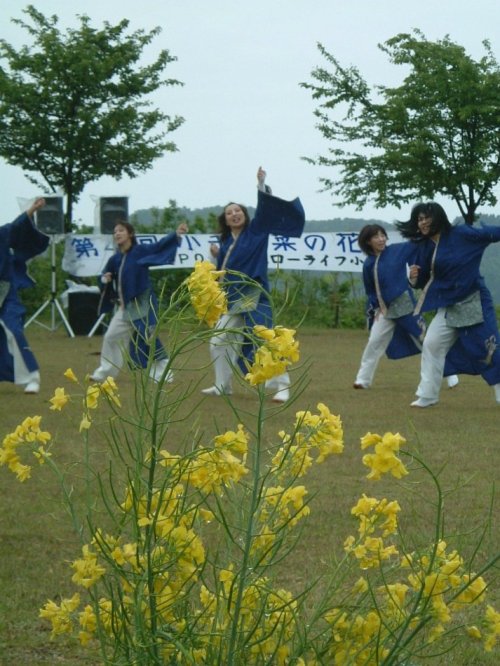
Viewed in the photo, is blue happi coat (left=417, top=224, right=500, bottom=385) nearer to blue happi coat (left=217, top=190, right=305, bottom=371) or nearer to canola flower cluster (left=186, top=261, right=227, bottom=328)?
blue happi coat (left=217, top=190, right=305, bottom=371)

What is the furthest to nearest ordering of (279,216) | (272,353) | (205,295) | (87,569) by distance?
(279,216)
(87,569)
(205,295)
(272,353)

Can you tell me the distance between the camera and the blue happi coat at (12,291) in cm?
1139

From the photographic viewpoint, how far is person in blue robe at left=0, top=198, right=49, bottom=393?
11.4 metres

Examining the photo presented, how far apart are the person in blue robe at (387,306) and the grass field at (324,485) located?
12.8 inches

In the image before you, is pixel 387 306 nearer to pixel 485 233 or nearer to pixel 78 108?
pixel 485 233

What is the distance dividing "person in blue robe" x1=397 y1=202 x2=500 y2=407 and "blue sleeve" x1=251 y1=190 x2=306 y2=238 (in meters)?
0.91

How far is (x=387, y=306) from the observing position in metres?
12.4

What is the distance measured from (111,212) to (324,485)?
15.3 metres

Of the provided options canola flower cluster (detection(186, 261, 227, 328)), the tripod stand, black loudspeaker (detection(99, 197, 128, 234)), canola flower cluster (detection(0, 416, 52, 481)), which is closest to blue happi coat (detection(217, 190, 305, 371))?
canola flower cluster (detection(0, 416, 52, 481))

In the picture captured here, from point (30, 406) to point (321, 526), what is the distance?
5278 mm

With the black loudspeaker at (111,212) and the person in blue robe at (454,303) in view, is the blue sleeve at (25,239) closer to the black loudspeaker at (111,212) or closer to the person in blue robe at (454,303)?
the person in blue robe at (454,303)

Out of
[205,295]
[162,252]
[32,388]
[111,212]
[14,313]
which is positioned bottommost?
[32,388]

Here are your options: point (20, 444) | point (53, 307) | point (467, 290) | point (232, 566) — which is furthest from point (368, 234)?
point (232, 566)

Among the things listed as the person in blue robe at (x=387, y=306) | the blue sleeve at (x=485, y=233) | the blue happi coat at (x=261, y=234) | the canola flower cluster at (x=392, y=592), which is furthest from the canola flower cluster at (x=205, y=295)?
the person in blue robe at (x=387, y=306)
